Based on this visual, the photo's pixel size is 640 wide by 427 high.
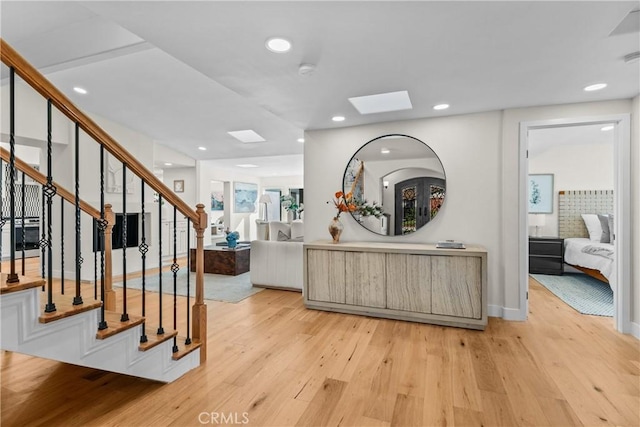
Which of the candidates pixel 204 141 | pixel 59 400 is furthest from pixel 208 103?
pixel 59 400

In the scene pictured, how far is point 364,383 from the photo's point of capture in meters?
2.10

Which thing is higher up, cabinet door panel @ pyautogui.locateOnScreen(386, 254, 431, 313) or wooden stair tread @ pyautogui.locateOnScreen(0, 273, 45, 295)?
wooden stair tread @ pyautogui.locateOnScreen(0, 273, 45, 295)

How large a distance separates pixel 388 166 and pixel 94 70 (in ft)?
12.2

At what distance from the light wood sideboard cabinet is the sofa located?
0.68 meters

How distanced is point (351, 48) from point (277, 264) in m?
3.08

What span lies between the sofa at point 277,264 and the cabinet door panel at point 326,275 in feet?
2.18

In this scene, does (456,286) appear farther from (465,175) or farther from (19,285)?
(19,285)

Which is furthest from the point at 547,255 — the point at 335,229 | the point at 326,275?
the point at 326,275

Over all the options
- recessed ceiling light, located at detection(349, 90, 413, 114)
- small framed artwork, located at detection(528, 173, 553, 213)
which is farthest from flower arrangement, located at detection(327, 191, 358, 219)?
small framed artwork, located at detection(528, 173, 553, 213)

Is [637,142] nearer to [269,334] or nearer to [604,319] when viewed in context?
[604,319]

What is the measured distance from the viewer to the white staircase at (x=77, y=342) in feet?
4.53

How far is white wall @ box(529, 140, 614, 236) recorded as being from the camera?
547cm

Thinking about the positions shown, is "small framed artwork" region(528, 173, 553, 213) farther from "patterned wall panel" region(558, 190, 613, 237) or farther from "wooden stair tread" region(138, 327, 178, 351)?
"wooden stair tread" region(138, 327, 178, 351)

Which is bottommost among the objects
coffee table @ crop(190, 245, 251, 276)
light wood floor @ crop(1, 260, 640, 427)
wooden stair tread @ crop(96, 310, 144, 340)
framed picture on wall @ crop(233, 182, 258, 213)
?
light wood floor @ crop(1, 260, 640, 427)
